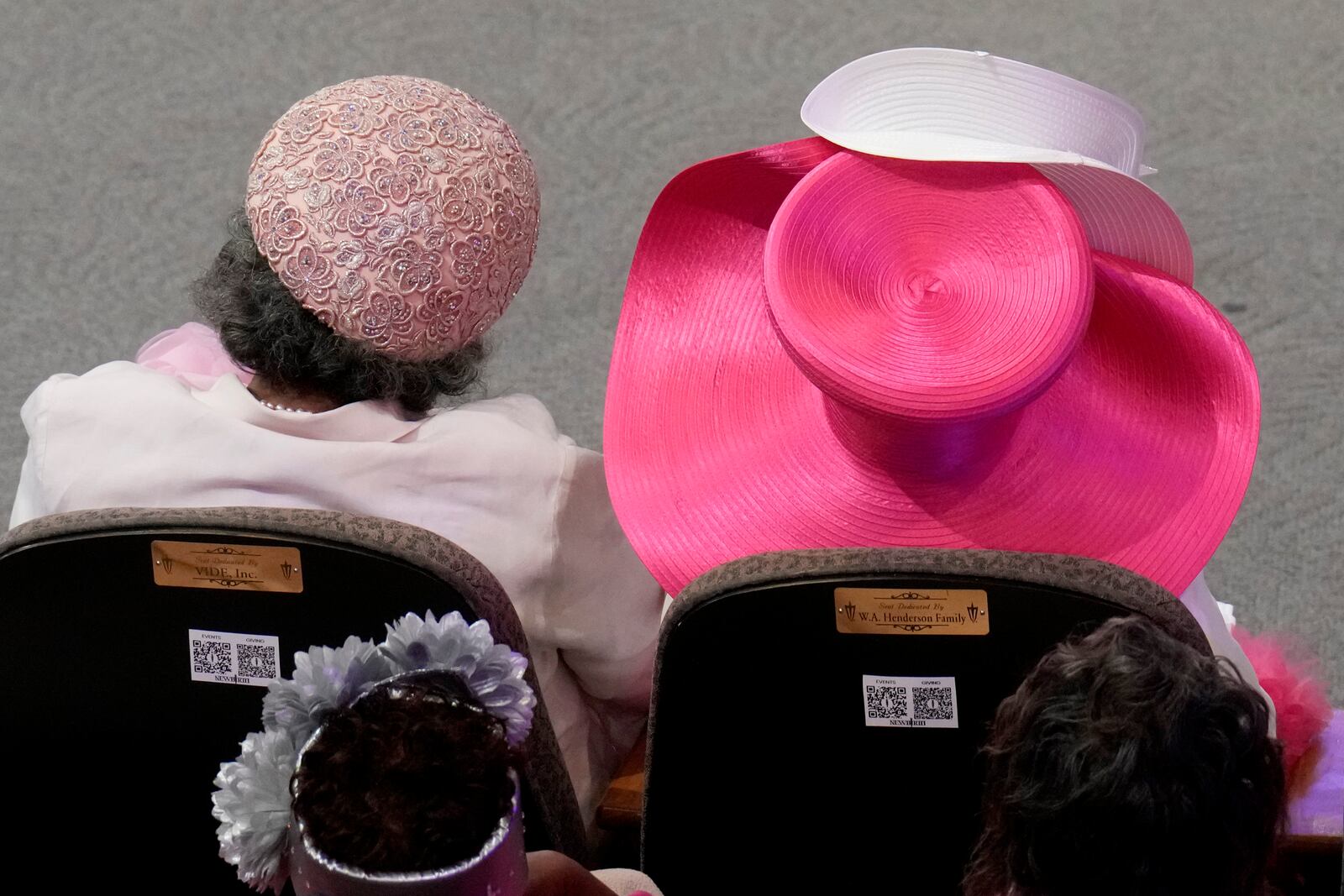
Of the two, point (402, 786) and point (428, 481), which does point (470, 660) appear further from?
point (428, 481)

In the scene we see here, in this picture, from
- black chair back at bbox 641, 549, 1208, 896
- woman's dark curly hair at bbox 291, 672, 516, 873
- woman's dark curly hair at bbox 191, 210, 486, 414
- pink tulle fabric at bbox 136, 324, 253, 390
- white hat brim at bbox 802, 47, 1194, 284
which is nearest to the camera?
woman's dark curly hair at bbox 291, 672, 516, 873

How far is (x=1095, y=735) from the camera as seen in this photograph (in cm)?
86

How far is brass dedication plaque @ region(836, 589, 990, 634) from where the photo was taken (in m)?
1.01

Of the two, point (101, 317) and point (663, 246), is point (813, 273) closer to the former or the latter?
point (663, 246)

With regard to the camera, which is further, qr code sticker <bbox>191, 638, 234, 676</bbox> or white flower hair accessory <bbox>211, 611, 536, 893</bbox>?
qr code sticker <bbox>191, 638, 234, 676</bbox>

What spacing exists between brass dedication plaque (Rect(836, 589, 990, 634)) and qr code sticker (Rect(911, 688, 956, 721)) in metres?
0.05

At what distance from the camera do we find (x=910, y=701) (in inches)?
41.9

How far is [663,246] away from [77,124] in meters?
1.78

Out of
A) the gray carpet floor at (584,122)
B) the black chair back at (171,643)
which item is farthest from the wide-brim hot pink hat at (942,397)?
the gray carpet floor at (584,122)

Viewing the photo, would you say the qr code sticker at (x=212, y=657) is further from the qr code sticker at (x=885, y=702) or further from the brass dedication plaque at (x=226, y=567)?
the qr code sticker at (x=885, y=702)

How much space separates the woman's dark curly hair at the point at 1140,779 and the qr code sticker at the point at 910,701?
153 mm

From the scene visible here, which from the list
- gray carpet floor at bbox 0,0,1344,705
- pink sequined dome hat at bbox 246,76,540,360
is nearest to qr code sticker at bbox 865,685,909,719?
pink sequined dome hat at bbox 246,76,540,360

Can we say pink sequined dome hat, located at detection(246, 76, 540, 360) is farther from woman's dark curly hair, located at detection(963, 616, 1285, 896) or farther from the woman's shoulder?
woman's dark curly hair, located at detection(963, 616, 1285, 896)

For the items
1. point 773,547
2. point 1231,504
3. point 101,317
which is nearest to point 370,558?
point 773,547
